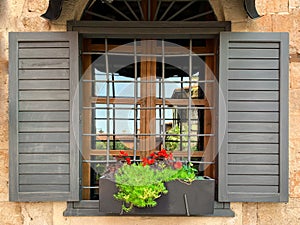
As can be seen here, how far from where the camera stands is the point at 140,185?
2.52 metres

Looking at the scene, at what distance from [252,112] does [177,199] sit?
930mm

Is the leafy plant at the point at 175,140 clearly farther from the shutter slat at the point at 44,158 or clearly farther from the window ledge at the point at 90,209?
the shutter slat at the point at 44,158

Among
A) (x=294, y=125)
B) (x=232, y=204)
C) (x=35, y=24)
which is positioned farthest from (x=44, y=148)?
(x=294, y=125)

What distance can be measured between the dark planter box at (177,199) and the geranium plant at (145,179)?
0.14 feet

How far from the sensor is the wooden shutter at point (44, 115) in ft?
9.46

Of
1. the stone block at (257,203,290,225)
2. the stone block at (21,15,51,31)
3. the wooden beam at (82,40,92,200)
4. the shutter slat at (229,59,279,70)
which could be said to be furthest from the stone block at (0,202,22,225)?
the shutter slat at (229,59,279,70)

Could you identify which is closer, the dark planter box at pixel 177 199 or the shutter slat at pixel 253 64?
the dark planter box at pixel 177 199

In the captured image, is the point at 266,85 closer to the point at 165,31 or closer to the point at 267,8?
the point at 267,8

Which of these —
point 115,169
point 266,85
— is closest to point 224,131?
point 266,85

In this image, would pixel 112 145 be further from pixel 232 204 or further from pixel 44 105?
pixel 232 204

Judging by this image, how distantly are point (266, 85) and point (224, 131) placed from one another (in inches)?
19.8

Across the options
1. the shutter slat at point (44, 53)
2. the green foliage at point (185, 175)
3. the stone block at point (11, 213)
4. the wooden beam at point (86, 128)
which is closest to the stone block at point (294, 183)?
the green foliage at point (185, 175)

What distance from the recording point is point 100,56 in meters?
3.10

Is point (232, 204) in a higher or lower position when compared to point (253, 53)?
lower
